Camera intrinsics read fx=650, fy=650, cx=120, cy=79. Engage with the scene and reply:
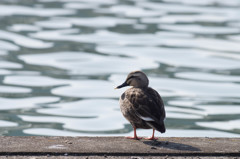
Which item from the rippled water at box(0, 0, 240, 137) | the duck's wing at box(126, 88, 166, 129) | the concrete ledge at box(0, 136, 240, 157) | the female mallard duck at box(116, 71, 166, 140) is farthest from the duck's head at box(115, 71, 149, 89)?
the rippled water at box(0, 0, 240, 137)

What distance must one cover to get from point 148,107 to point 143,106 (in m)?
0.07

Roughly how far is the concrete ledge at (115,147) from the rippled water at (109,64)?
154 inches

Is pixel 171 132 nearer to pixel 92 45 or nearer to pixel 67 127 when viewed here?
pixel 67 127

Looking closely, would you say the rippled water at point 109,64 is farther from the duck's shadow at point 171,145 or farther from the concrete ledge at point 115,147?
the duck's shadow at point 171,145

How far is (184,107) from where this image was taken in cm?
1261

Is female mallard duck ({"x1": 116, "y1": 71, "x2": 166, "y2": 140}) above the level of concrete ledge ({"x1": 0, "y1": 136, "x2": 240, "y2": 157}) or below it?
above

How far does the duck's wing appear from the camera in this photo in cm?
711

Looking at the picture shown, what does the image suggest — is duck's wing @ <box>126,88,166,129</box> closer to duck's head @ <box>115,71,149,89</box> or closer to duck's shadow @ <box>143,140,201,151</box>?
duck's shadow @ <box>143,140,201,151</box>

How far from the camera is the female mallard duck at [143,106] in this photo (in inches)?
280

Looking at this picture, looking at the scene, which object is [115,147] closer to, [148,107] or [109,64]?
[148,107]

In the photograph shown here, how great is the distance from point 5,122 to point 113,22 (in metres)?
10.5

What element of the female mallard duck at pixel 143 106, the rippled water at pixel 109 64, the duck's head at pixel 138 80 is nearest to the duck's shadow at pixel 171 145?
the female mallard duck at pixel 143 106

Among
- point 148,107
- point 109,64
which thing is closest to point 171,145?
point 148,107

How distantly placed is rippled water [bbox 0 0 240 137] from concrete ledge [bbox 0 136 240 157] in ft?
12.8
